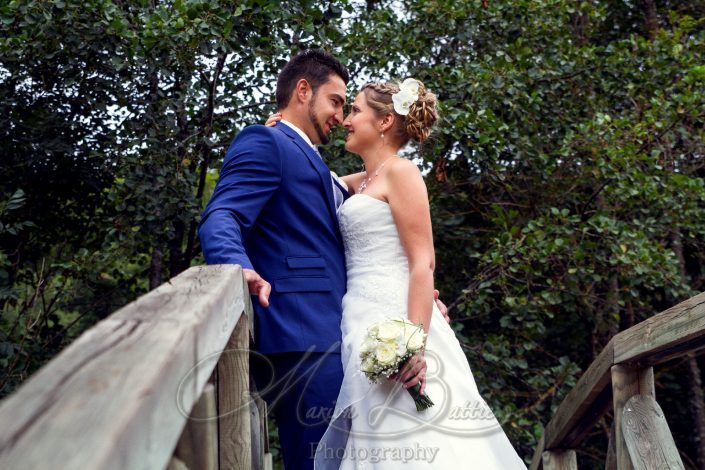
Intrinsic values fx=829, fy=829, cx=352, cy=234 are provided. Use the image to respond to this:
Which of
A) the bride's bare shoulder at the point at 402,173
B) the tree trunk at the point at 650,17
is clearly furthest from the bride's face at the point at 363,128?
the tree trunk at the point at 650,17

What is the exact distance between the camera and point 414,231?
2.95m

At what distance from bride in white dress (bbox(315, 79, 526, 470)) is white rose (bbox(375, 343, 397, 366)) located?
0.33 feet

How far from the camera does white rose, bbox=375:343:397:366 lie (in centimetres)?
254

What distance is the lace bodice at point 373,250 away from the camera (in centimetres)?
293

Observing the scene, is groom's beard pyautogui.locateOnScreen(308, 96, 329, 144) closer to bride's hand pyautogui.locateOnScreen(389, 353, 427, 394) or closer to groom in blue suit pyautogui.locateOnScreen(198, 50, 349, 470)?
groom in blue suit pyautogui.locateOnScreen(198, 50, 349, 470)

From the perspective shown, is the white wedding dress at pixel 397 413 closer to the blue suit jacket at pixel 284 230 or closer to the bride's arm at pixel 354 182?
the blue suit jacket at pixel 284 230

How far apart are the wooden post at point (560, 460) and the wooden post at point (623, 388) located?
946 mm

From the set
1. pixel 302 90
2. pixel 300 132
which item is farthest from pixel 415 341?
pixel 302 90

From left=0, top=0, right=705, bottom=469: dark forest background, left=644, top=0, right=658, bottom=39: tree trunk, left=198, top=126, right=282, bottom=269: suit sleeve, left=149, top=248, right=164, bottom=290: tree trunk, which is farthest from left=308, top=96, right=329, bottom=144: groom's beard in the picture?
left=644, top=0, right=658, bottom=39: tree trunk

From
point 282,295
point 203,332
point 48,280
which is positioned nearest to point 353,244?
point 282,295

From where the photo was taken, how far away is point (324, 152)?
5531 millimetres

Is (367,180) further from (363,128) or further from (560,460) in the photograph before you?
(560,460)

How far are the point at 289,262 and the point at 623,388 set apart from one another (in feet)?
4.26

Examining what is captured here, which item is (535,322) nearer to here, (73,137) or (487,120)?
(487,120)
